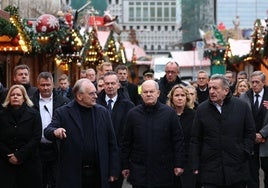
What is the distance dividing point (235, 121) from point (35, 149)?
251 cm

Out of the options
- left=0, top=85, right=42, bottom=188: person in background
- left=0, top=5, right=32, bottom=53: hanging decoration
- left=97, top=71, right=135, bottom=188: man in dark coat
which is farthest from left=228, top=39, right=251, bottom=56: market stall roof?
left=0, top=85, right=42, bottom=188: person in background

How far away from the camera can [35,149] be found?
874 cm

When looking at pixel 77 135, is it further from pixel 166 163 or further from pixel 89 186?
pixel 166 163

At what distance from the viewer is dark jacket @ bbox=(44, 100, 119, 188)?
7461 mm

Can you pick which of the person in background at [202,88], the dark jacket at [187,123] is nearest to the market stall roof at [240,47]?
the person in background at [202,88]

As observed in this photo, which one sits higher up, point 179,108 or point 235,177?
point 179,108

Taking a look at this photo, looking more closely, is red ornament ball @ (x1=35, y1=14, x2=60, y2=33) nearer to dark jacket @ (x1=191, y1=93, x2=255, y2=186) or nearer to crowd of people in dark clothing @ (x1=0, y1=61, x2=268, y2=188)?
crowd of people in dark clothing @ (x1=0, y1=61, x2=268, y2=188)

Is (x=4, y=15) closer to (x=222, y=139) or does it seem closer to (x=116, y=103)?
(x=116, y=103)

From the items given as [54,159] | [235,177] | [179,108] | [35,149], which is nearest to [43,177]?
[54,159]

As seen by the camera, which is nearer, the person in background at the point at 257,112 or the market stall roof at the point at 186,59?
the person in background at the point at 257,112

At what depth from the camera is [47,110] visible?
9.57 metres

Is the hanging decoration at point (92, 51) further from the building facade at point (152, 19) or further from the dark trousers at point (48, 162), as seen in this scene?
the building facade at point (152, 19)

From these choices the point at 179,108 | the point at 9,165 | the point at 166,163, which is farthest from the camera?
the point at 179,108

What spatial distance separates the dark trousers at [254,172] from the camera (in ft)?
32.8
